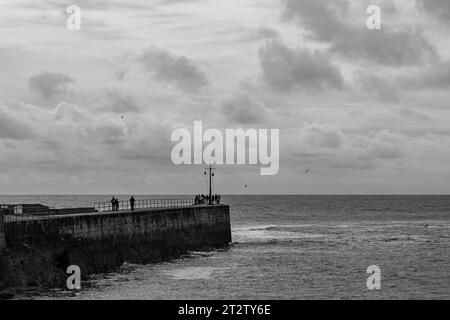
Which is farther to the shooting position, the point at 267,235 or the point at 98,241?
the point at 267,235

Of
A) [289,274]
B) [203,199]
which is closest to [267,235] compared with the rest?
[203,199]

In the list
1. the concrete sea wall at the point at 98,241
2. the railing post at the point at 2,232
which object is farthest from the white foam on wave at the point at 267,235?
the railing post at the point at 2,232

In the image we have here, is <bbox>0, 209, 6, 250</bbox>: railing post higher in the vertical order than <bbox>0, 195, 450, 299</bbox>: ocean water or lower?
higher

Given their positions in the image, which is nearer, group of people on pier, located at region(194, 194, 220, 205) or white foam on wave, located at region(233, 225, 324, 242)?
group of people on pier, located at region(194, 194, 220, 205)

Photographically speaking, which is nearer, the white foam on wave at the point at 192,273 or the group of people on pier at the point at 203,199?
the white foam on wave at the point at 192,273

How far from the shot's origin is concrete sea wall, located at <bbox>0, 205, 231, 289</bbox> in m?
36.6

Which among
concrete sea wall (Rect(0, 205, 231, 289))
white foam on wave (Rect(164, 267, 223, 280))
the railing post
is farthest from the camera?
white foam on wave (Rect(164, 267, 223, 280))

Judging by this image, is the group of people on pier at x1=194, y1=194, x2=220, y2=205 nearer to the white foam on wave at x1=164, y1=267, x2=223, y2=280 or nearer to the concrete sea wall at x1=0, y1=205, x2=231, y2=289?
the concrete sea wall at x1=0, y1=205, x2=231, y2=289

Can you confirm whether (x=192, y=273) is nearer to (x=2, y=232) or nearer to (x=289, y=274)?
(x=289, y=274)

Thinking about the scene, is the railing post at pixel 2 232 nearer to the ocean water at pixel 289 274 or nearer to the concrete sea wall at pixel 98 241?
the concrete sea wall at pixel 98 241

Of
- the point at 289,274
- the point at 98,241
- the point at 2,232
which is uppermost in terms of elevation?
the point at 2,232

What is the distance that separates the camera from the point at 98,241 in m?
44.7

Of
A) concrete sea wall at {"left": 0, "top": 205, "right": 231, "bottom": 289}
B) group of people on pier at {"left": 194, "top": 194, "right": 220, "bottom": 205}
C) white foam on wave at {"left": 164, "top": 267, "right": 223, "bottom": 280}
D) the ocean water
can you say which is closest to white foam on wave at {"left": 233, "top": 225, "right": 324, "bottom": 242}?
the ocean water

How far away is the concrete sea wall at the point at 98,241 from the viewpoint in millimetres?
36562
